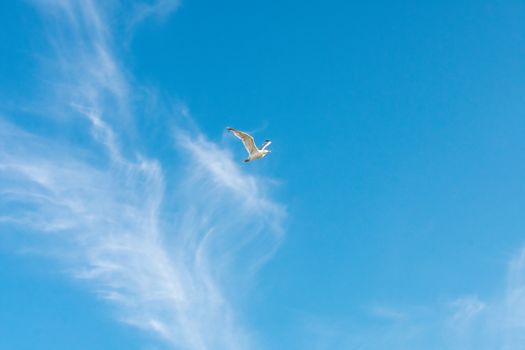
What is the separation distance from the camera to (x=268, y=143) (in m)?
123

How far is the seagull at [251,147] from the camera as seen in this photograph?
386 feet

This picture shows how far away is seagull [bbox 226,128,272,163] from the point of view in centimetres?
11768

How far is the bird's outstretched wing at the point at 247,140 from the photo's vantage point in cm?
11681

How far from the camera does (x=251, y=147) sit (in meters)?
121

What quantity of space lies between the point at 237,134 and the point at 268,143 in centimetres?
655

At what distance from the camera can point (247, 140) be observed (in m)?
119

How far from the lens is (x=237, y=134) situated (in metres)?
118

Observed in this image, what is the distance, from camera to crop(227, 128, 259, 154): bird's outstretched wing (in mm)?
116812

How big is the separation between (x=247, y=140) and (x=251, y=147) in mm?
1837
